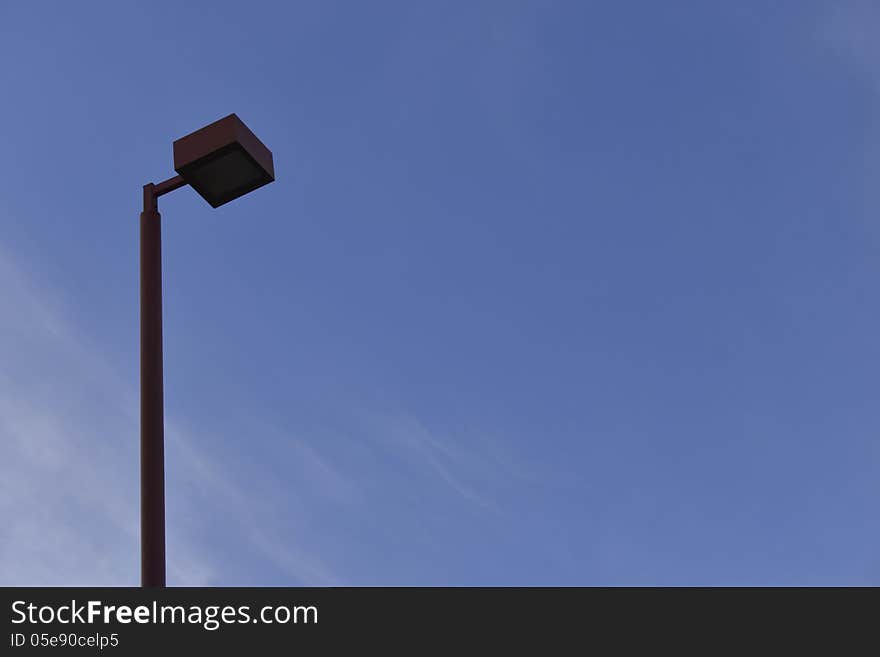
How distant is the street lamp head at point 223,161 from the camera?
31.4 feet

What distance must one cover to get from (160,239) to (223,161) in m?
0.75

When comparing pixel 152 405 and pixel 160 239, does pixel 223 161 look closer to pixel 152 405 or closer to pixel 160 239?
pixel 160 239

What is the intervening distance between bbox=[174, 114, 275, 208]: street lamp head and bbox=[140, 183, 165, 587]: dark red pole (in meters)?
0.36

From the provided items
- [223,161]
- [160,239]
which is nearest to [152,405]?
[160,239]

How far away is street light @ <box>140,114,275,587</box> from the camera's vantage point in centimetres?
832

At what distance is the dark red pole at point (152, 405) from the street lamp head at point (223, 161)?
355 millimetres
